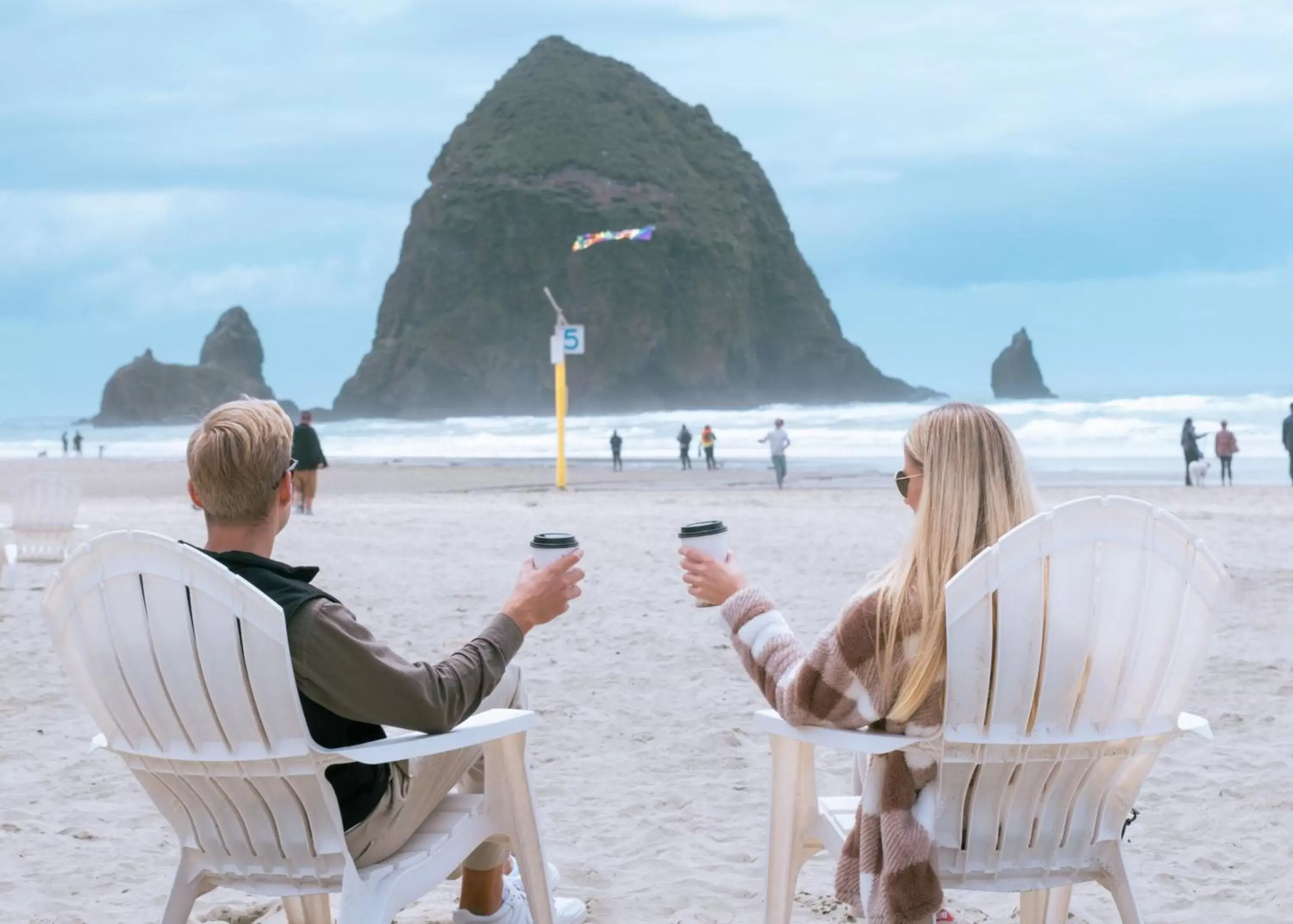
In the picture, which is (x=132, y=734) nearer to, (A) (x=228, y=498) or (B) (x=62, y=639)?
(B) (x=62, y=639)

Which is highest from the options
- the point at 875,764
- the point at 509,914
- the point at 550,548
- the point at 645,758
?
the point at 550,548

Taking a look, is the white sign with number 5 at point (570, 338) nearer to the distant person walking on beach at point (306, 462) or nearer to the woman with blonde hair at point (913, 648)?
the distant person walking on beach at point (306, 462)

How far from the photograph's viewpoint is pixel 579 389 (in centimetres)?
8994

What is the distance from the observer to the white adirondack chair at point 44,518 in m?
8.99

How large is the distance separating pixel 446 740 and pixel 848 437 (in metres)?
36.9

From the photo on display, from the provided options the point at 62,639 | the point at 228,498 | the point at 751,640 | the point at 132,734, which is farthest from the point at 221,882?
the point at 751,640

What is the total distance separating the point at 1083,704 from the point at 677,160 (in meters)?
110

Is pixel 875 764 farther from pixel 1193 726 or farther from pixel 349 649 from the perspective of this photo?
pixel 349 649

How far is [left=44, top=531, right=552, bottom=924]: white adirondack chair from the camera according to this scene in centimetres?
210

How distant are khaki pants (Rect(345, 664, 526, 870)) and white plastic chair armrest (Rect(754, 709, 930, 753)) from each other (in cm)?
52

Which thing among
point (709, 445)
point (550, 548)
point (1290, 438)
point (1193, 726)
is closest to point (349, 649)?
point (550, 548)

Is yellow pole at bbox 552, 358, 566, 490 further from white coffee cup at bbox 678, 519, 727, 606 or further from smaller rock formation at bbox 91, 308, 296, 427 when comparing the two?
smaller rock formation at bbox 91, 308, 296, 427

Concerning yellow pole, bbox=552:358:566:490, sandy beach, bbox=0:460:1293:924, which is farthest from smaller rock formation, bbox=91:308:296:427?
sandy beach, bbox=0:460:1293:924

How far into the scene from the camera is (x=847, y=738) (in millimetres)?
2238
